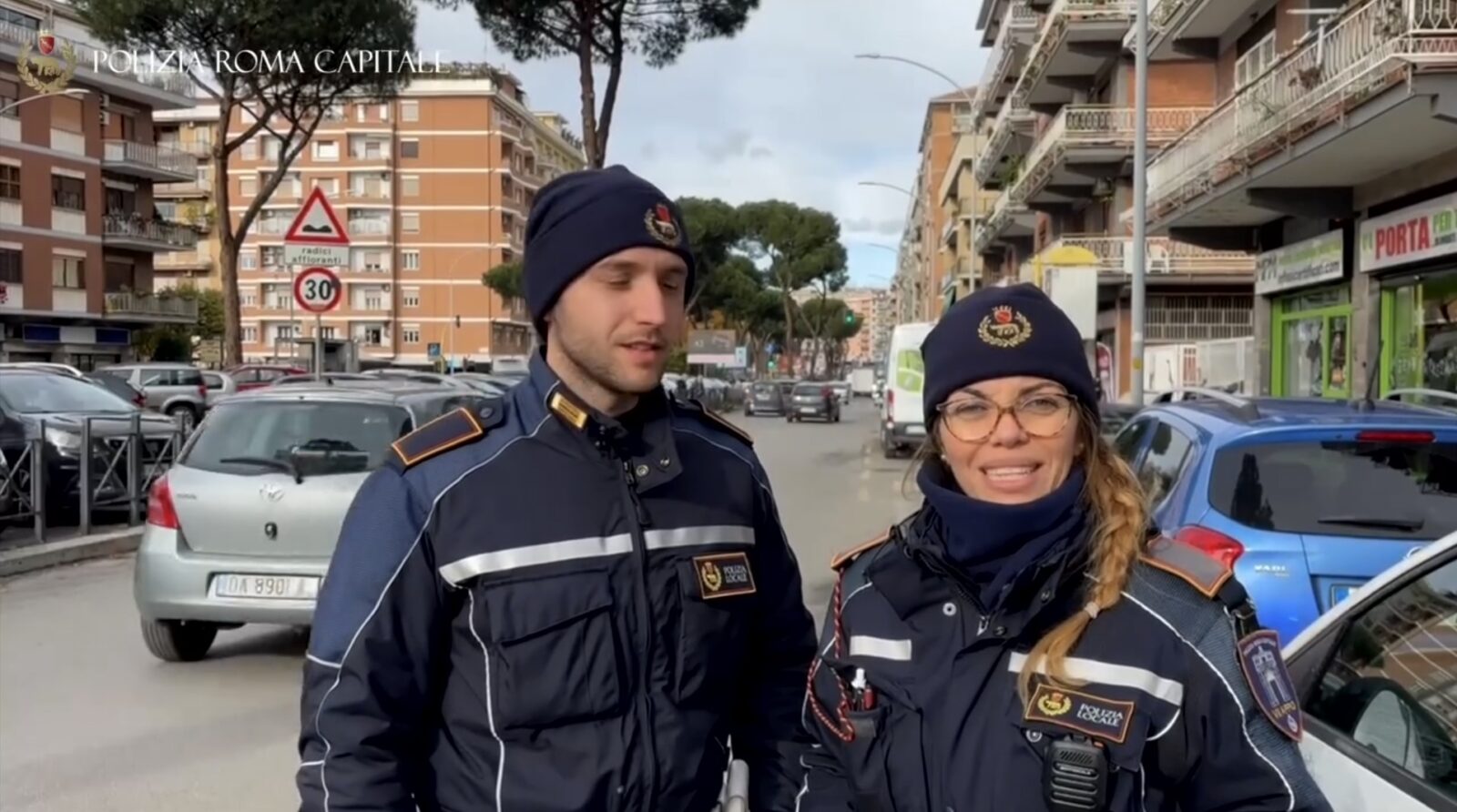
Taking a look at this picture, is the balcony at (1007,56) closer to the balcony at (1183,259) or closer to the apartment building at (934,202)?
the balcony at (1183,259)

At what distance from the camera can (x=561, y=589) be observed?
2061 mm

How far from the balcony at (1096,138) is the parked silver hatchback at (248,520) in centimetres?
2504

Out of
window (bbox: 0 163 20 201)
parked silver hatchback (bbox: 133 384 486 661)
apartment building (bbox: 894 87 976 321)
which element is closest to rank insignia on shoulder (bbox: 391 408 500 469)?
parked silver hatchback (bbox: 133 384 486 661)

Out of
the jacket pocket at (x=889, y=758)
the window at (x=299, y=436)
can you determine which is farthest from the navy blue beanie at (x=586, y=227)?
the window at (x=299, y=436)

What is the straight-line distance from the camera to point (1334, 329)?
1831 centimetres

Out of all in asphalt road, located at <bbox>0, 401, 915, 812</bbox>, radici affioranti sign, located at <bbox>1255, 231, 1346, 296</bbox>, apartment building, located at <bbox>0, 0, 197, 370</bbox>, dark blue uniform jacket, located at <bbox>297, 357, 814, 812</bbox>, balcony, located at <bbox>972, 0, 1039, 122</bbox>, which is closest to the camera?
dark blue uniform jacket, located at <bbox>297, 357, 814, 812</bbox>

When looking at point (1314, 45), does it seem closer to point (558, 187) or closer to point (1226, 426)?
point (1226, 426)

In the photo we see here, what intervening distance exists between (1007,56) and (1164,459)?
41262 mm

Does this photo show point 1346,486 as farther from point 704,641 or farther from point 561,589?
point 561,589

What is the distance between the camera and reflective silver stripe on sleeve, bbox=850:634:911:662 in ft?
6.34

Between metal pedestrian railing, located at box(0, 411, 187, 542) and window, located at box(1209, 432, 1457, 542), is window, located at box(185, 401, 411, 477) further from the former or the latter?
metal pedestrian railing, located at box(0, 411, 187, 542)

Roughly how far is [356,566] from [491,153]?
85727 millimetres

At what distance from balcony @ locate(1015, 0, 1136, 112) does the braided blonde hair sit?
98.0 ft

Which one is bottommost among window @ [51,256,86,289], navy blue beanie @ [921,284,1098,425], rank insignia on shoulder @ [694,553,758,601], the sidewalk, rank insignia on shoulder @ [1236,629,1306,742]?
the sidewalk
